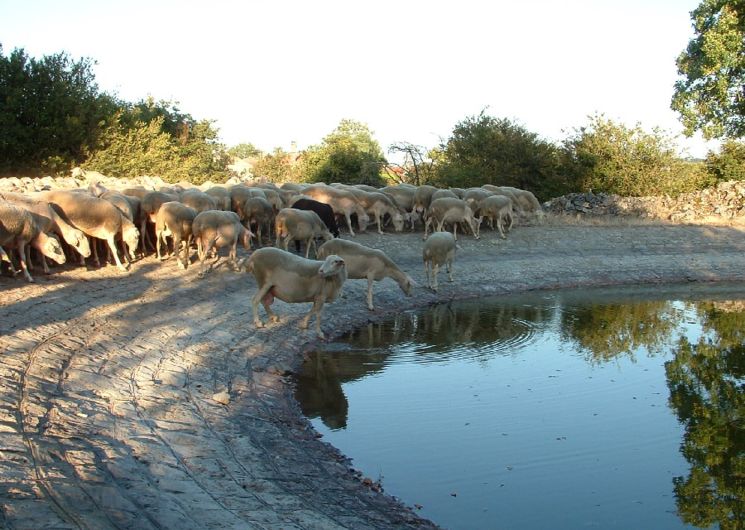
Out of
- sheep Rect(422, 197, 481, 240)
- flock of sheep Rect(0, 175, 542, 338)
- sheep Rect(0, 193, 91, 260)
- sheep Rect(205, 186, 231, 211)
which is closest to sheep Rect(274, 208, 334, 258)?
flock of sheep Rect(0, 175, 542, 338)

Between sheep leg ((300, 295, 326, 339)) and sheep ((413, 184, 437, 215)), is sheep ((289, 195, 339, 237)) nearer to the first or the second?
sheep ((413, 184, 437, 215))

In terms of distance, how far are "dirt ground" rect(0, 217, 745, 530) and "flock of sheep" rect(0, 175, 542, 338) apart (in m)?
0.76

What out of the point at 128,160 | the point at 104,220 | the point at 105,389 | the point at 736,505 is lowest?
the point at 736,505

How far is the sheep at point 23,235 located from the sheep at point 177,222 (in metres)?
3.26

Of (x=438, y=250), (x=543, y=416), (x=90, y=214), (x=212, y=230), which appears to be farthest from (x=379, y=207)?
(x=543, y=416)

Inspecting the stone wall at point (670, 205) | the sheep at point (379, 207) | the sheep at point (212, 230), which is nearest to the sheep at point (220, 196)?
the sheep at point (212, 230)

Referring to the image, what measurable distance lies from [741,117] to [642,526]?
89.6 ft

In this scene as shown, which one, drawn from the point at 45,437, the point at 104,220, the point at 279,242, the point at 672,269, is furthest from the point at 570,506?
the point at 672,269

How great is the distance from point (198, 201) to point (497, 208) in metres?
11.5

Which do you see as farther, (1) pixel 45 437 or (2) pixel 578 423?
(2) pixel 578 423

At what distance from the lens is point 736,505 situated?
8328 mm

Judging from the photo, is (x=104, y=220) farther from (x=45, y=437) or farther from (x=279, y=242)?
(x=45, y=437)

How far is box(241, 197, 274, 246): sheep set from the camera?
73.8 feet

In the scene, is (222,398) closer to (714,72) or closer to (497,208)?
(497,208)
